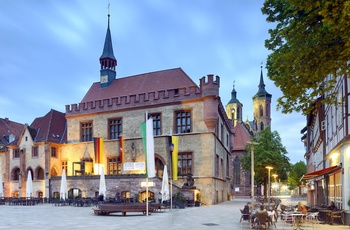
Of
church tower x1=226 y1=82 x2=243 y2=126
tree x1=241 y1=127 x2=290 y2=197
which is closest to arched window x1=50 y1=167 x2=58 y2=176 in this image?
tree x1=241 y1=127 x2=290 y2=197

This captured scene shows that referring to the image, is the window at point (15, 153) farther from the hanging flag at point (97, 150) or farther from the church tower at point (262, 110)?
the church tower at point (262, 110)

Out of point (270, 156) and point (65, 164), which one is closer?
point (65, 164)

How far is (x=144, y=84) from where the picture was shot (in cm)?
4253

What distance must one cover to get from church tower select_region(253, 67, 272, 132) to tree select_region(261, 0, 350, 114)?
100.0m

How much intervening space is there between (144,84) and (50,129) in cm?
1388

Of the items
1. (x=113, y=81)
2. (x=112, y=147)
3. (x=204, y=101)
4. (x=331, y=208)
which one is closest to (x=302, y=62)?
(x=331, y=208)

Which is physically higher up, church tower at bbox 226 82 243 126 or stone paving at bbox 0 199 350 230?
church tower at bbox 226 82 243 126

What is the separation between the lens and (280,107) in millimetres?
11891

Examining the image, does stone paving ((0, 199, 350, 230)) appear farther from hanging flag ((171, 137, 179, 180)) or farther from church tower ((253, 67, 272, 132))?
church tower ((253, 67, 272, 132))

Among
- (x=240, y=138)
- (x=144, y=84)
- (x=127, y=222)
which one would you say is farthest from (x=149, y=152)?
(x=240, y=138)

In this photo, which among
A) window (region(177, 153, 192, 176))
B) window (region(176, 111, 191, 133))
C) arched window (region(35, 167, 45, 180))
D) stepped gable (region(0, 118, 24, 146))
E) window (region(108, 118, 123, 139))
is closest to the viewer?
window (region(177, 153, 192, 176))

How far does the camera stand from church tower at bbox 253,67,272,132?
10944cm

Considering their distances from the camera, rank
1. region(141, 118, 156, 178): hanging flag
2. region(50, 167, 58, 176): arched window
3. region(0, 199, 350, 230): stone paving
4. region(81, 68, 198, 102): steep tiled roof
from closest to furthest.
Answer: region(0, 199, 350, 230): stone paving, region(141, 118, 156, 178): hanging flag, region(81, 68, 198, 102): steep tiled roof, region(50, 167, 58, 176): arched window

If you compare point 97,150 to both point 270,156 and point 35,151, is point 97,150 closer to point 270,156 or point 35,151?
point 35,151
